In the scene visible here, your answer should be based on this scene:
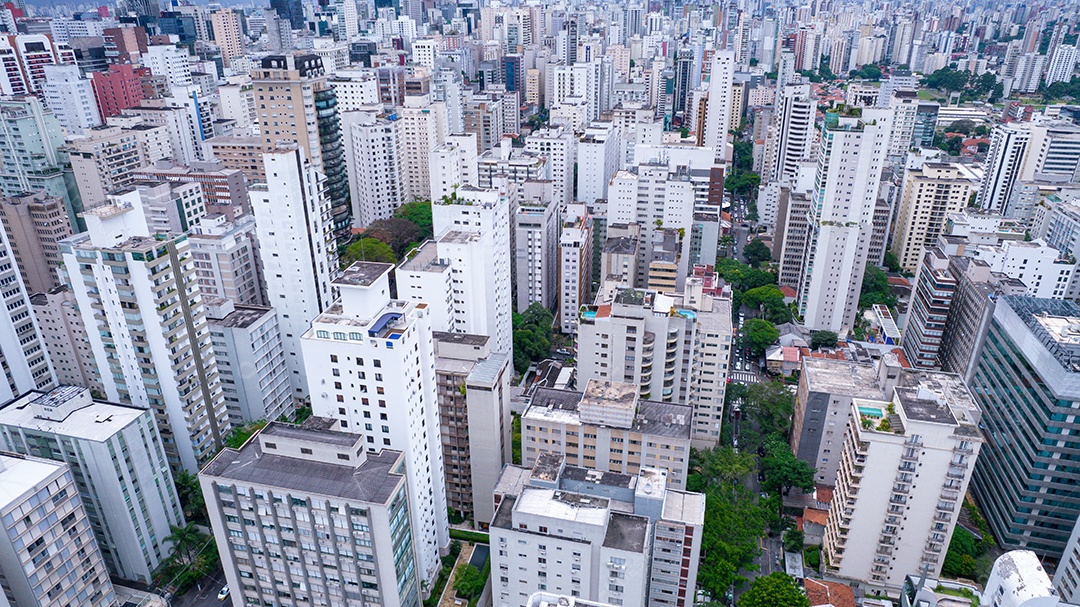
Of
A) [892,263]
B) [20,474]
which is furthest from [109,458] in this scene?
[892,263]

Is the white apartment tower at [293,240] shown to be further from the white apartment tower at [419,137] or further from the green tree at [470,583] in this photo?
the white apartment tower at [419,137]

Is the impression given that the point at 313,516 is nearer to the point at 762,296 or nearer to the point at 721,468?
the point at 721,468

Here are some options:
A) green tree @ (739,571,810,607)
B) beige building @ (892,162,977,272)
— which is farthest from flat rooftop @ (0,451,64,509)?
beige building @ (892,162,977,272)

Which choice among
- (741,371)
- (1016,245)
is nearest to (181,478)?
(741,371)

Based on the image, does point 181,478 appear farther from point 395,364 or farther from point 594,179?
point 594,179

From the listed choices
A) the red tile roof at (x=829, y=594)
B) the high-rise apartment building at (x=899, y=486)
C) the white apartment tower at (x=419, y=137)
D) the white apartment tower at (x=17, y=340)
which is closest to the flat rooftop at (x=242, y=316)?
the white apartment tower at (x=17, y=340)

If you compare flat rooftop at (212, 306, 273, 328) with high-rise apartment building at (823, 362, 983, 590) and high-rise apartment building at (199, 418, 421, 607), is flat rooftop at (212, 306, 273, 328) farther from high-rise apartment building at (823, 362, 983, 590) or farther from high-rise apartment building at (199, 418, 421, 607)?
high-rise apartment building at (823, 362, 983, 590)
